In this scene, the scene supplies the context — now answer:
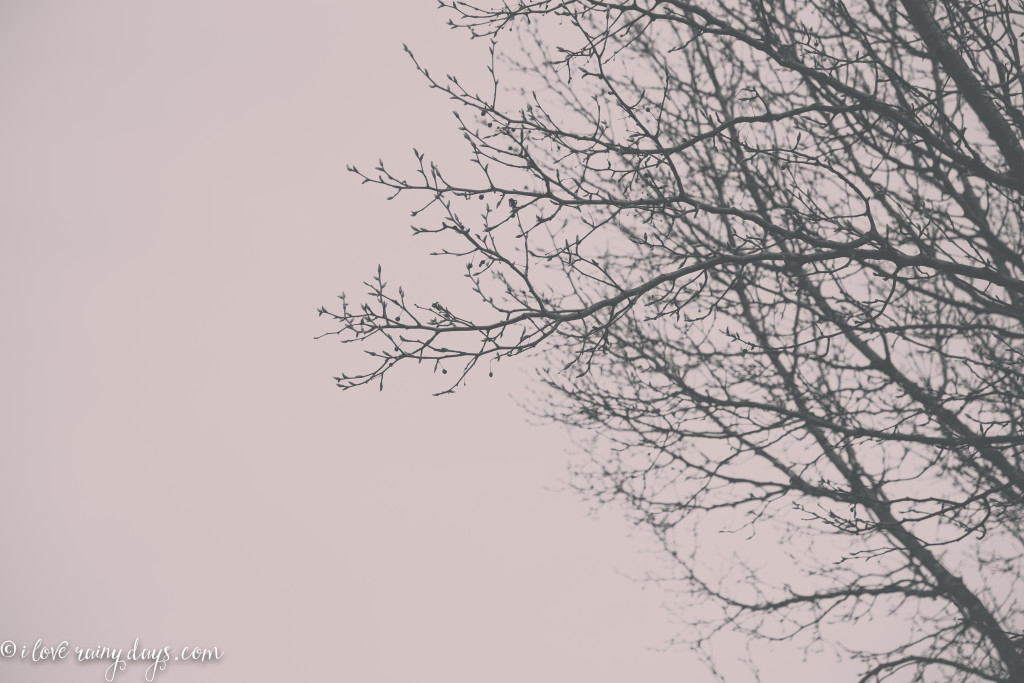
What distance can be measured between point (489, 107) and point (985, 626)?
428 centimetres

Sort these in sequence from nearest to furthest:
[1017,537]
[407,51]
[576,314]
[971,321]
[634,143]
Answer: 1. [576,314]
2. [407,51]
3. [634,143]
4. [971,321]
5. [1017,537]

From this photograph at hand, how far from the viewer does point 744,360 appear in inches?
212

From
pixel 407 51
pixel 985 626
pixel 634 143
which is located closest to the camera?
pixel 407 51

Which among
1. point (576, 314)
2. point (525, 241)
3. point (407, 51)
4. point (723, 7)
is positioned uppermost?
point (723, 7)

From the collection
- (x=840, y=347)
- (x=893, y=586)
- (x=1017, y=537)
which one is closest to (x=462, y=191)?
(x=840, y=347)

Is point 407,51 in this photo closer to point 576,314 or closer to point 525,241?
point 525,241

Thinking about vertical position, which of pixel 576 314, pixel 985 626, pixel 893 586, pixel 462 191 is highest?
pixel 462 191

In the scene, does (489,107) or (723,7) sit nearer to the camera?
(489,107)

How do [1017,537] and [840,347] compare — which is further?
[1017,537]

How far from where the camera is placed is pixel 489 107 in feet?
11.4

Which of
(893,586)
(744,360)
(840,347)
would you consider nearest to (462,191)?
(744,360)

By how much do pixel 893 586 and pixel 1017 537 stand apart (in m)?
1.23

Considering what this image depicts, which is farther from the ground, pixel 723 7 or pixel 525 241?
pixel 723 7

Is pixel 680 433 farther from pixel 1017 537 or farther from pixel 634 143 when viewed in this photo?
pixel 1017 537
